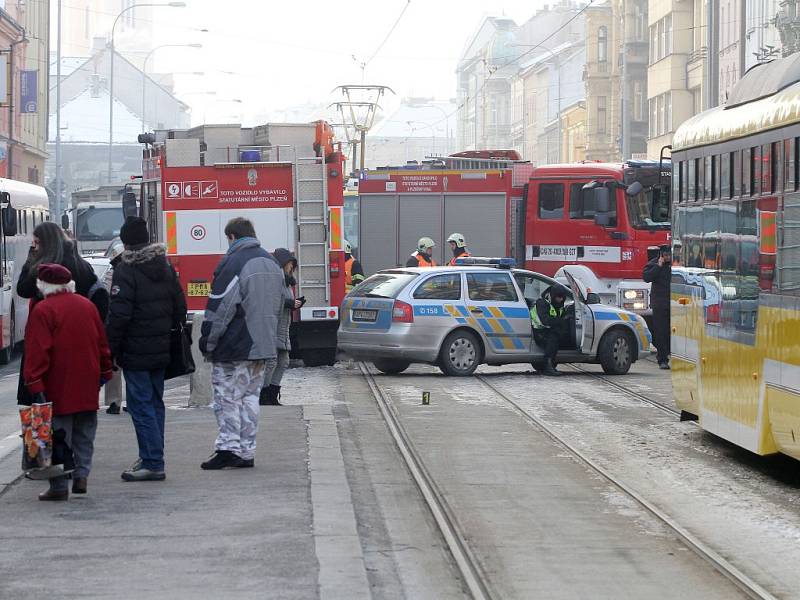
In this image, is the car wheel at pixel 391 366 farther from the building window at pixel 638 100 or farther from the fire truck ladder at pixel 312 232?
the building window at pixel 638 100

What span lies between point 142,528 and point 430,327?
11.7 meters

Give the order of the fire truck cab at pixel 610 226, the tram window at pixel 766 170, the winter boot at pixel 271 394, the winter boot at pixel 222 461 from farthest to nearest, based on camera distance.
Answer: the fire truck cab at pixel 610 226 → the winter boot at pixel 271 394 → the tram window at pixel 766 170 → the winter boot at pixel 222 461

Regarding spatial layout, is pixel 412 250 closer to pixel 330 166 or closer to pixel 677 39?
pixel 330 166

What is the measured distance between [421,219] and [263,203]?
845cm

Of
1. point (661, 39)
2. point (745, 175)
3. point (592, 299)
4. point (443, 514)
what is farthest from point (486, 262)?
point (661, 39)

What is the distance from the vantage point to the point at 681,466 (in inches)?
480

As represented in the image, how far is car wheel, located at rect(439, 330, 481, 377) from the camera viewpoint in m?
20.3

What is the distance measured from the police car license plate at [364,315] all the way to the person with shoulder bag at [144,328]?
10.00 metres

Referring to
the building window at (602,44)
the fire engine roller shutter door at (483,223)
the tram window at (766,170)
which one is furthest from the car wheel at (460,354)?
the building window at (602,44)

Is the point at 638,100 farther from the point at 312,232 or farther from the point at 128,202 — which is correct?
the point at 312,232

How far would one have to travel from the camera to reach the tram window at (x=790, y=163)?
10.5 m

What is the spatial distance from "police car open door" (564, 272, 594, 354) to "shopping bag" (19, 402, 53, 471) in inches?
480

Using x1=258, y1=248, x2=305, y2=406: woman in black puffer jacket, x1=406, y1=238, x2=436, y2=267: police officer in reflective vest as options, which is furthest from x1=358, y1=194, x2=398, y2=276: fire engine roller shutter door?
x1=258, y1=248, x2=305, y2=406: woman in black puffer jacket

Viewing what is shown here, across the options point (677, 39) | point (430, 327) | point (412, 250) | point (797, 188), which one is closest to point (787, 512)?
point (797, 188)
